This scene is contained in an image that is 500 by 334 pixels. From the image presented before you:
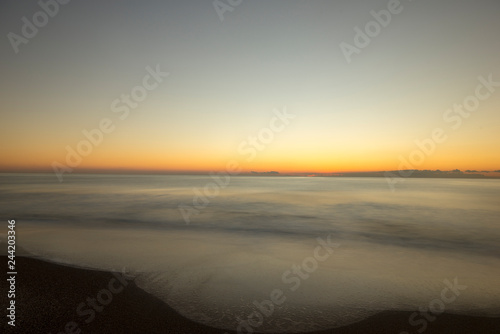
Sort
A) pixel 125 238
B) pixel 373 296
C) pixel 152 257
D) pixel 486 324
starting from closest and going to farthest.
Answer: pixel 486 324 < pixel 373 296 < pixel 152 257 < pixel 125 238

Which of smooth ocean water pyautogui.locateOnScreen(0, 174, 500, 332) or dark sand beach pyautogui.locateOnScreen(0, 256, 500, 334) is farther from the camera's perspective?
smooth ocean water pyautogui.locateOnScreen(0, 174, 500, 332)

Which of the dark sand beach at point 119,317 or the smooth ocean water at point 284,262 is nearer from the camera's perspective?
the dark sand beach at point 119,317

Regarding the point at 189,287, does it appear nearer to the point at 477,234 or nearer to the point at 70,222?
the point at 70,222

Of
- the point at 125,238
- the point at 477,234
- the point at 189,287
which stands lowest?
the point at 477,234

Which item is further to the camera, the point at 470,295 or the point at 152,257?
the point at 152,257

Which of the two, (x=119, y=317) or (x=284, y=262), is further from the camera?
(x=284, y=262)

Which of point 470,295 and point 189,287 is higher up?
point 189,287

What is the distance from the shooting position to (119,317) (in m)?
4.05

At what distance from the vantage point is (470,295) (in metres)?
5.22

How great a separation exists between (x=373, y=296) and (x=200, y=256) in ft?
15.0

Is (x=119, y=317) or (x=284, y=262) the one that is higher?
(x=119, y=317)

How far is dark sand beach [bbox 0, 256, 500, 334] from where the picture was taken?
3762 millimetres

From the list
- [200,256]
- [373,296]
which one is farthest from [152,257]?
[373,296]

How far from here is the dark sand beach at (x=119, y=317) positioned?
→ 12.3 feet
